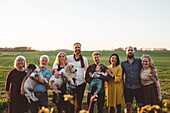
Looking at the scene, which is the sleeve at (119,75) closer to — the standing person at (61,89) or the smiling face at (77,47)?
the smiling face at (77,47)

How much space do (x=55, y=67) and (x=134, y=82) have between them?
7.97 feet

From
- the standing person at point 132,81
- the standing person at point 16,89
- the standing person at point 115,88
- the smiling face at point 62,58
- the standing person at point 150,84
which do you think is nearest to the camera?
the standing person at point 16,89

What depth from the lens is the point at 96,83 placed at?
15.6 ft

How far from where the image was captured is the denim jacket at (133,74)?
484 cm

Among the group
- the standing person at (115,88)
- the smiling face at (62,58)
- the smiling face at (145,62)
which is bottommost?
the standing person at (115,88)

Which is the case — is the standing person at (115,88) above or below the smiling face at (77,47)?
below

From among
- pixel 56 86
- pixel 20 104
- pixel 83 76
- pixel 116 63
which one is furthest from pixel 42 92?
pixel 116 63

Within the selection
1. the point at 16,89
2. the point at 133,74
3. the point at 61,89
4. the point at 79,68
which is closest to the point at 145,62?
the point at 133,74

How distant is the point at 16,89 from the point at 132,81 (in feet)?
11.1

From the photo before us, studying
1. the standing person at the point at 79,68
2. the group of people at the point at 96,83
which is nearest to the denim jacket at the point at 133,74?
the group of people at the point at 96,83

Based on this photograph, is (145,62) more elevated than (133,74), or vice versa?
(145,62)

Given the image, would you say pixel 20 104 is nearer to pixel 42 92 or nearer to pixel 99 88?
pixel 42 92

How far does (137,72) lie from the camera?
4.85 meters

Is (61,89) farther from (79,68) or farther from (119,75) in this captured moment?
(119,75)
